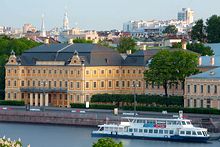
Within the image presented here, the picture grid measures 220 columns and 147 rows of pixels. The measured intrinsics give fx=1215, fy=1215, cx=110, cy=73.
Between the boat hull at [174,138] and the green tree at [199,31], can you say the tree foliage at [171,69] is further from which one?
the green tree at [199,31]

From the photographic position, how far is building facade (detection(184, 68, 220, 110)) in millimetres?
94812

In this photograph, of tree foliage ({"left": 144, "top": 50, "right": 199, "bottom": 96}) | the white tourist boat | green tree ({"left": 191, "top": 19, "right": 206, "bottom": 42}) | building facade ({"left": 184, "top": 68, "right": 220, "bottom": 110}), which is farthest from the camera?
green tree ({"left": 191, "top": 19, "right": 206, "bottom": 42})

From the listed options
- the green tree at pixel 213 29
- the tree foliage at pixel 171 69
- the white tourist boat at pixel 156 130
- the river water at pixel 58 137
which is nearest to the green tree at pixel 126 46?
the green tree at pixel 213 29

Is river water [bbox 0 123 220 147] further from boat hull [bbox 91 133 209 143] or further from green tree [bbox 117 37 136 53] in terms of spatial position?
green tree [bbox 117 37 136 53]

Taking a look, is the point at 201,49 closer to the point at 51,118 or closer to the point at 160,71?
the point at 160,71

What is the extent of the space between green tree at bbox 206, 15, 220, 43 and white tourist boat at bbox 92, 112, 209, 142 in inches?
2384

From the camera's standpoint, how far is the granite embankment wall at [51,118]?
90750 mm

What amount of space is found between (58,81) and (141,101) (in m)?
10.5

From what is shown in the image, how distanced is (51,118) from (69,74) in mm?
14611

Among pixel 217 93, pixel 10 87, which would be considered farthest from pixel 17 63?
pixel 217 93

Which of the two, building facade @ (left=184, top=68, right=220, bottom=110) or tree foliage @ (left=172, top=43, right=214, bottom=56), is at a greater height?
tree foliage @ (left=172, top=43, right=214, bottom=56)

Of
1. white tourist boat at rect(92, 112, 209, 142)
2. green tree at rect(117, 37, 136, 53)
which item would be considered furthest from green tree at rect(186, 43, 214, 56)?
white tourist boat at rect(92, 112, 209, 142)

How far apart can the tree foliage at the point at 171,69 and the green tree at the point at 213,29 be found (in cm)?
4319

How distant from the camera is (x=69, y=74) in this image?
108 m
